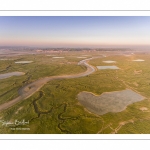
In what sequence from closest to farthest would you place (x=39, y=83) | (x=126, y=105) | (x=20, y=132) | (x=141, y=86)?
(x=20, y=132), (x=126, y=105), (x=141, y=86), (x=39, y=83)

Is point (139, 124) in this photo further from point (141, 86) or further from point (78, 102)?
point (141, 86)

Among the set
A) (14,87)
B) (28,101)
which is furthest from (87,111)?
(14,87)

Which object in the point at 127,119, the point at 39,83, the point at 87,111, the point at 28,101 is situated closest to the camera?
the point at 127,119
